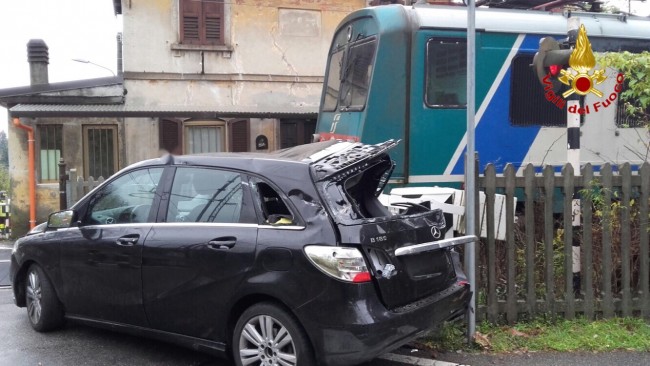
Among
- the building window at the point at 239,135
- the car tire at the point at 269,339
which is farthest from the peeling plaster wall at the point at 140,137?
the car tire at the point at 269,339

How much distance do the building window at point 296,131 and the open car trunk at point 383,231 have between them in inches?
401

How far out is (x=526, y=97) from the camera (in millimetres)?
8156

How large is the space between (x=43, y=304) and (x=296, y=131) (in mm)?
9911

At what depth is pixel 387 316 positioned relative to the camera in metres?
3.96

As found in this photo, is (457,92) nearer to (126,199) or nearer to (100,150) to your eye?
(126,199)

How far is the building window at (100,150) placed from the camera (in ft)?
47.3

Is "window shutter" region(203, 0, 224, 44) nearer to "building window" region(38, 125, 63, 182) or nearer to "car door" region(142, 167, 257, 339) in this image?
"building window" region(38, 125, 63, 182)

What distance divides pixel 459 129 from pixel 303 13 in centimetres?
868

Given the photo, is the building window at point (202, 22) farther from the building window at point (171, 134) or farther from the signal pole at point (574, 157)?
the signal pole at point (574, 157)

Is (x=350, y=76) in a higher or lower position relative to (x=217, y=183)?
higher

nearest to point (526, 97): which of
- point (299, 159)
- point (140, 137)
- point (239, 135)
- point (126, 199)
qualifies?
point (299, 159)

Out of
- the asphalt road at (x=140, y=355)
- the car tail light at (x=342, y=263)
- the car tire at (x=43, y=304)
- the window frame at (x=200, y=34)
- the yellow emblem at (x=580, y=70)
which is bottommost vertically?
the asphalt road at (x=140, y=355)

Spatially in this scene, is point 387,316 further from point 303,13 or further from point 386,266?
point 303,13

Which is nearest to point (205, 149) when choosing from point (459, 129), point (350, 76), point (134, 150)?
point (134, 150)
